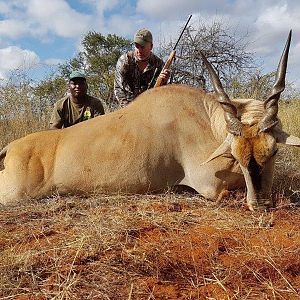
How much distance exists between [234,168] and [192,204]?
1.56 feet

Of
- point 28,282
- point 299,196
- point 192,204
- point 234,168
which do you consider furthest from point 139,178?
point 28,282

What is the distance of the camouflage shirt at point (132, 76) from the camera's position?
642 centimetres

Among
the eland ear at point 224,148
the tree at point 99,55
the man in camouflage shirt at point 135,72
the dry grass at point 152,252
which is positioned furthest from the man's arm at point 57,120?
the tree at point 99,55

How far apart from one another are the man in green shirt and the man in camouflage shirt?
1.45 ft

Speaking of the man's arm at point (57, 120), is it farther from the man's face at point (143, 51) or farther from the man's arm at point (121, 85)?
the man's face at point (143, 51)

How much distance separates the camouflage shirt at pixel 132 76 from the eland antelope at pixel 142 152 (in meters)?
1.81

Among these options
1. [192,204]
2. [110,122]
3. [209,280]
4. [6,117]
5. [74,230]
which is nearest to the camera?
[209,280]

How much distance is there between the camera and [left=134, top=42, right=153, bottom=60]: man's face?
6156mm

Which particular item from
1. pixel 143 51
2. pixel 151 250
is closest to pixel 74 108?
pixel 143 51

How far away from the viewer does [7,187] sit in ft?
14.9

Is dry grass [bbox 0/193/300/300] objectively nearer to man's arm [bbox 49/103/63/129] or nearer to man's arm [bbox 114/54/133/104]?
man's arm [bbox 49/103/63/129]

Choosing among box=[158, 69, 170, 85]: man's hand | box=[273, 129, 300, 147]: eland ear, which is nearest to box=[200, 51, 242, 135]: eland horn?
box=[273, 129, 300, 147]: eland ear

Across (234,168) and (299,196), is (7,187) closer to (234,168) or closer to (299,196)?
(234,168)

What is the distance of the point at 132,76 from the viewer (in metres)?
6.49
